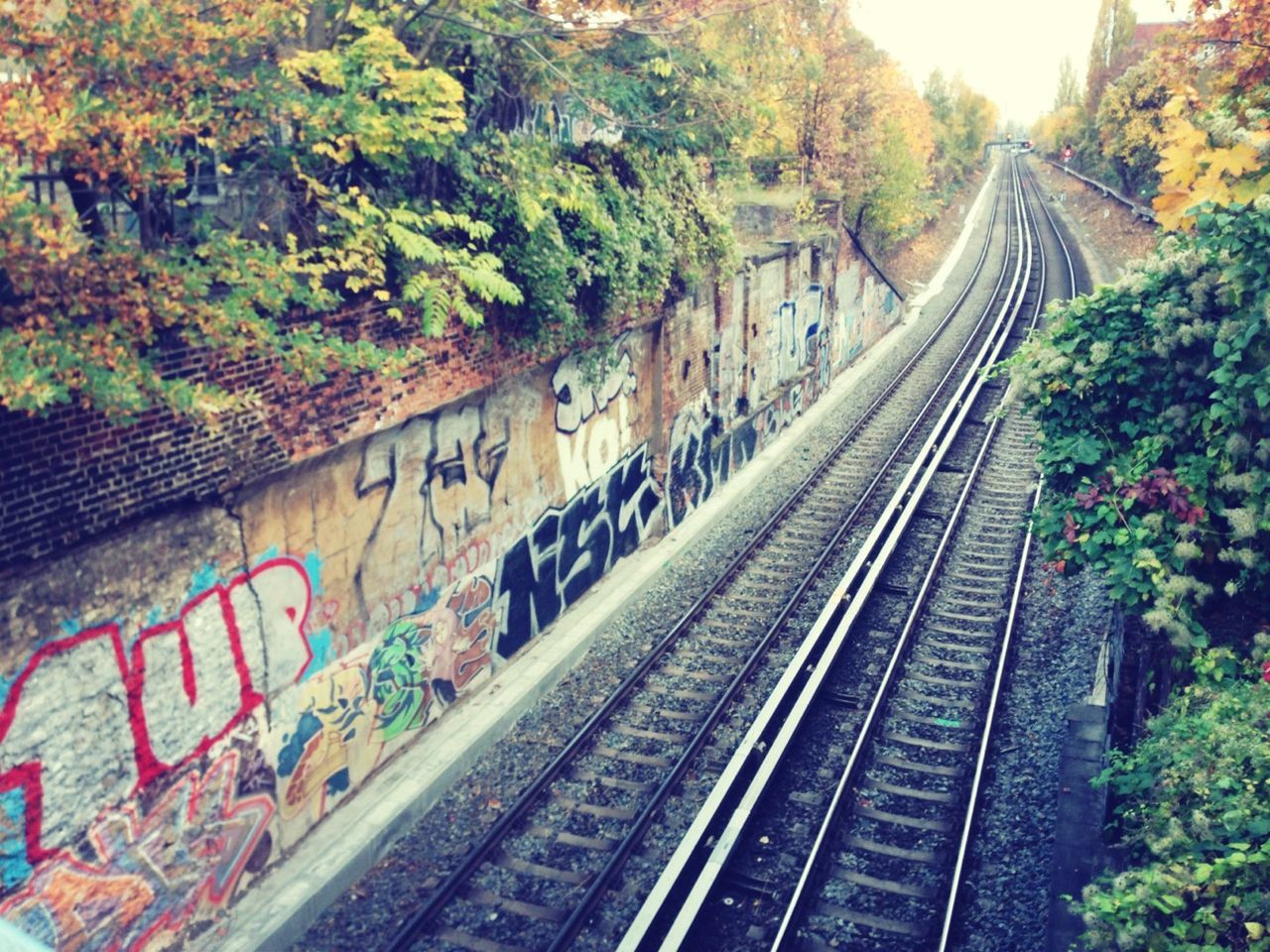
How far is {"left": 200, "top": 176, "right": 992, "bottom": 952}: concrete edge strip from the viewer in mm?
7152

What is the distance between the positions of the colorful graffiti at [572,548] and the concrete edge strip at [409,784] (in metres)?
0.22

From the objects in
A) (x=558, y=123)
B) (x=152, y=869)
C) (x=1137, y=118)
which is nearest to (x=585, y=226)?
(x=558, y=123)

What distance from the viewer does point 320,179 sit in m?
8.27

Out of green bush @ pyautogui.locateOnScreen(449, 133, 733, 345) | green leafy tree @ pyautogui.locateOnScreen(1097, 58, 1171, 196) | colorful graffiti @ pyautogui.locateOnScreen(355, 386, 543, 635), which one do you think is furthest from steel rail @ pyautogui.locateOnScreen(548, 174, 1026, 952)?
green leafy tree @ pyautogui.locateOnScreen(1097, 58, 1171, 196)

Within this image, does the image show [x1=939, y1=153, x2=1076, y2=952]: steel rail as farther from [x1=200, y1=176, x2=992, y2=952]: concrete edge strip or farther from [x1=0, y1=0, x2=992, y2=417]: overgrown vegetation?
[x1=0, y1=0, x2=992, y2=417]: overgrown vegetation

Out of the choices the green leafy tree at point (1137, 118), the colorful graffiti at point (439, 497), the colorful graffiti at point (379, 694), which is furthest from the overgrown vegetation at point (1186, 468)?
the green leafy tree at point (1137, 118)

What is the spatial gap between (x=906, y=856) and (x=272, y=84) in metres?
7.54

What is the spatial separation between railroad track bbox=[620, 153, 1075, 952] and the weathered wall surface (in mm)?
3091

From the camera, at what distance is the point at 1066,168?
8262cm

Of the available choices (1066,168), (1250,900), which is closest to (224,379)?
(1250,900)

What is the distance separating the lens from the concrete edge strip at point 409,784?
23.5 ft

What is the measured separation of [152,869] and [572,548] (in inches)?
260

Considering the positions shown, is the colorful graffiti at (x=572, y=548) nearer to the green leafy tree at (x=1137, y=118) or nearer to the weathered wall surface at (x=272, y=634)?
the weathered wall surface at (x=272, y=634)

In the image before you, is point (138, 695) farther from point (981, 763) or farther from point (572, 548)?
point (981, 763)
